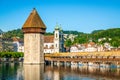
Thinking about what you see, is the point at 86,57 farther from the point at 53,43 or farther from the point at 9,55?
the point at 53,43

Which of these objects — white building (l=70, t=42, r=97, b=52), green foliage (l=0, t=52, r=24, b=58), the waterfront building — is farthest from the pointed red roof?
the waterfront building

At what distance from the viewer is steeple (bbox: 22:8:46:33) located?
56812 millimetres

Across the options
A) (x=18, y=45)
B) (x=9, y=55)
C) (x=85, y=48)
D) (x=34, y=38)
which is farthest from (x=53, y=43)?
(x=34, y=38)

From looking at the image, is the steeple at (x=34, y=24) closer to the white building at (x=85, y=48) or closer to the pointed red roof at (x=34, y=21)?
the pointed red roof at (x=34, y=21)

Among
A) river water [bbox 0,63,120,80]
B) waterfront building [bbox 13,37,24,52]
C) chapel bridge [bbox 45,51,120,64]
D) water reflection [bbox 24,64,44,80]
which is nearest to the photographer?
water reflection [bbox 24,64,44,80]

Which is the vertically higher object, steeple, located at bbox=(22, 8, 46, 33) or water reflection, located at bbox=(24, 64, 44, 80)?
steeple, located at bbox=(22, 8, 46, 33)

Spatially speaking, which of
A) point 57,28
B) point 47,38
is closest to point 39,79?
point 57,28

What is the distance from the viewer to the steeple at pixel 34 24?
186 ft

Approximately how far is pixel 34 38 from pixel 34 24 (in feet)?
7.80

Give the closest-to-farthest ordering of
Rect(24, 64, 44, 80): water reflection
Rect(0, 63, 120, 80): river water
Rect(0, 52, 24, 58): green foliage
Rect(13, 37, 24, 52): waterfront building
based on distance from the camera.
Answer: Rect(24, 64, 44, 80): water reflection < Rect(0, 63, 120, 80): river water < Rect(0, 52, 24, 58): green foliage < Rect(13, 37, 24, 52): waterfront building

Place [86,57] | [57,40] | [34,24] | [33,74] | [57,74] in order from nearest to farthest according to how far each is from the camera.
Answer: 1. [33,74]
2. [57,74]
3. [34,24]
4. [86,57]
5. [57,40]

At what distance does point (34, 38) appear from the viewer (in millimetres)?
57500

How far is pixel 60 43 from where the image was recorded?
89.0 meters

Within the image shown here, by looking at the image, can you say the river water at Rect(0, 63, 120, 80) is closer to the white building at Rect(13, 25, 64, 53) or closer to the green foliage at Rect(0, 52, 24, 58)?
the green foliage at Rect(0, 52, 24, 58)
